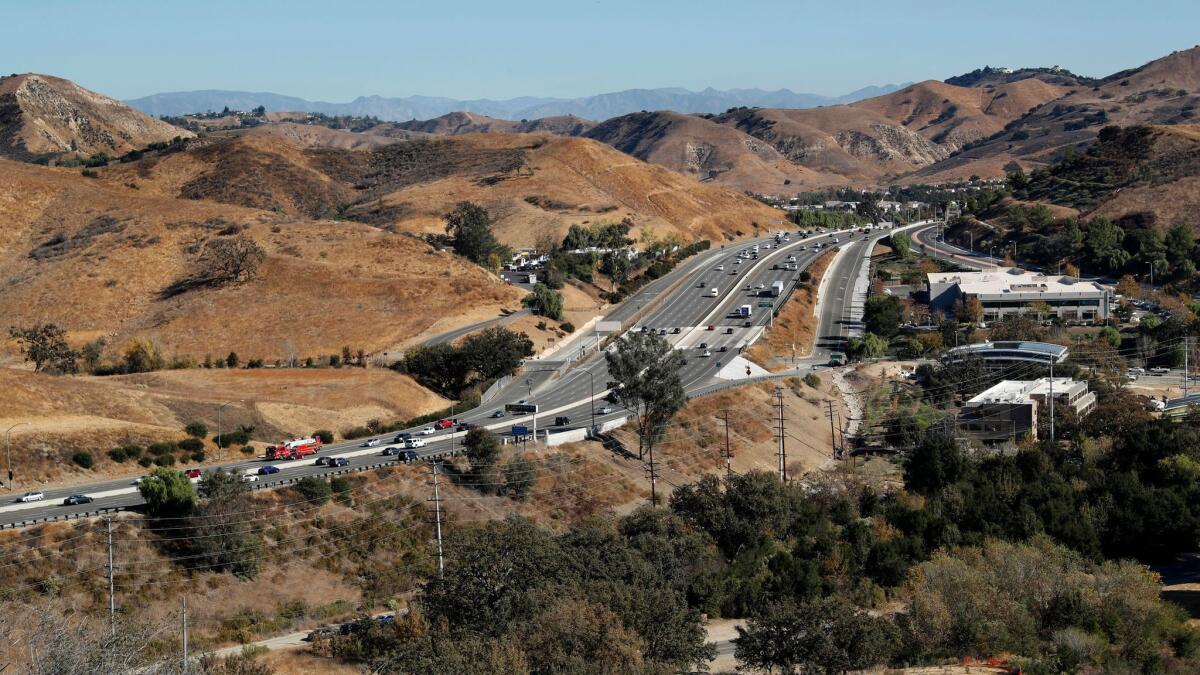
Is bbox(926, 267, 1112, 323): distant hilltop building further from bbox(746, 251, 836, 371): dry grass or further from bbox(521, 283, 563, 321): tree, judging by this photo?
bbox(521, 283, 563, 321): tree

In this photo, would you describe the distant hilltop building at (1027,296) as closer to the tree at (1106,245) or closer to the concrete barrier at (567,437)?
the tree at (1106,245)

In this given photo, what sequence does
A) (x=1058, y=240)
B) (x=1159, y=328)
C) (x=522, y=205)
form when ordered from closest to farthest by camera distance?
(x=1159, y=328), (x=1058, y=240), (x=522, y=205)

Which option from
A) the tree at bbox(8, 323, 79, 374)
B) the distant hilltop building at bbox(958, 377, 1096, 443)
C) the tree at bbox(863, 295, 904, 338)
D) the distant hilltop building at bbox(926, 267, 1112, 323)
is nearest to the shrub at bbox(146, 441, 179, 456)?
the tree at bbox(8, 323, 79, 374)

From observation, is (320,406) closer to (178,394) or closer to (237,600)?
(178,394)

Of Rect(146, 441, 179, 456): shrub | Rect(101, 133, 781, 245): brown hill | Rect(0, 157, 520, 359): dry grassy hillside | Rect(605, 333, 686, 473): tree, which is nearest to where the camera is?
Rect(146, 441, 179, 456): shrub

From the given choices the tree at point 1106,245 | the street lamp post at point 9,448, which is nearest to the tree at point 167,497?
the street lamp post at point 9,448

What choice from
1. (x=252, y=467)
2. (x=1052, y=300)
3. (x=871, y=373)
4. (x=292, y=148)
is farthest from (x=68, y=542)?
(x=292, y=148)

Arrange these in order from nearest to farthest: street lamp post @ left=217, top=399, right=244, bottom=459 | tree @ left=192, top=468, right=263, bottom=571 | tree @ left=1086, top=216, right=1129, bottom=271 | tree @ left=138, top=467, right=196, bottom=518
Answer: tree @ left=192, top=468, right=263, bottom=571
tree @ left=138, top=467, right=196, bottom=518
street lamp post @ left=217, top=399, right=244, bottom=459
tree @ left=1086, top=216, right=1129, bottom=271

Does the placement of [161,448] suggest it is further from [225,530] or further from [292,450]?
[225,530]
